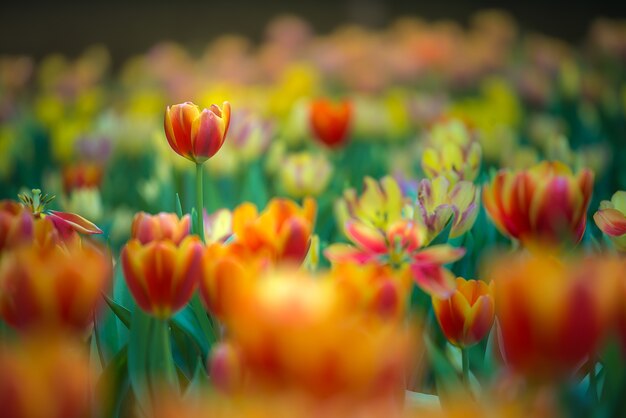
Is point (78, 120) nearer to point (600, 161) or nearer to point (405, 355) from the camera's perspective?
point (600, 161)

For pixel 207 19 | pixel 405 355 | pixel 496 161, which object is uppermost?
→ pixel 207 19

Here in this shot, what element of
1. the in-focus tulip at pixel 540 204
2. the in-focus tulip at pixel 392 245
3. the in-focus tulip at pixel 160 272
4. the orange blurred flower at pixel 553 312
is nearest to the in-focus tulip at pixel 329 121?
the in-focus tulip at pixel 392 245

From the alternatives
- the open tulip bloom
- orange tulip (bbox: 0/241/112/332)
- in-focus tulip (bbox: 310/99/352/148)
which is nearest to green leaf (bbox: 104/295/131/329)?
the open tulip bloom

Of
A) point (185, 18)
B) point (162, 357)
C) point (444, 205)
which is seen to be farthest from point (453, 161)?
point (185, 18)

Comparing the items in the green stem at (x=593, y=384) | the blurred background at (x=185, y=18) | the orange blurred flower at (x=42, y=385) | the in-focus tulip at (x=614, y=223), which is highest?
the blurred background at (x=185, y=18)

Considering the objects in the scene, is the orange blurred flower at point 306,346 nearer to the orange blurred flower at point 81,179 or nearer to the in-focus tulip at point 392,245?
the in-focus tulip at point 392,245

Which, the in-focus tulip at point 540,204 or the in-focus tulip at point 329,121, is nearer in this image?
the in-focus tulip at point 540,204

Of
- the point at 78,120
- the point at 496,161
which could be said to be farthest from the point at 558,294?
the point at 78,120
